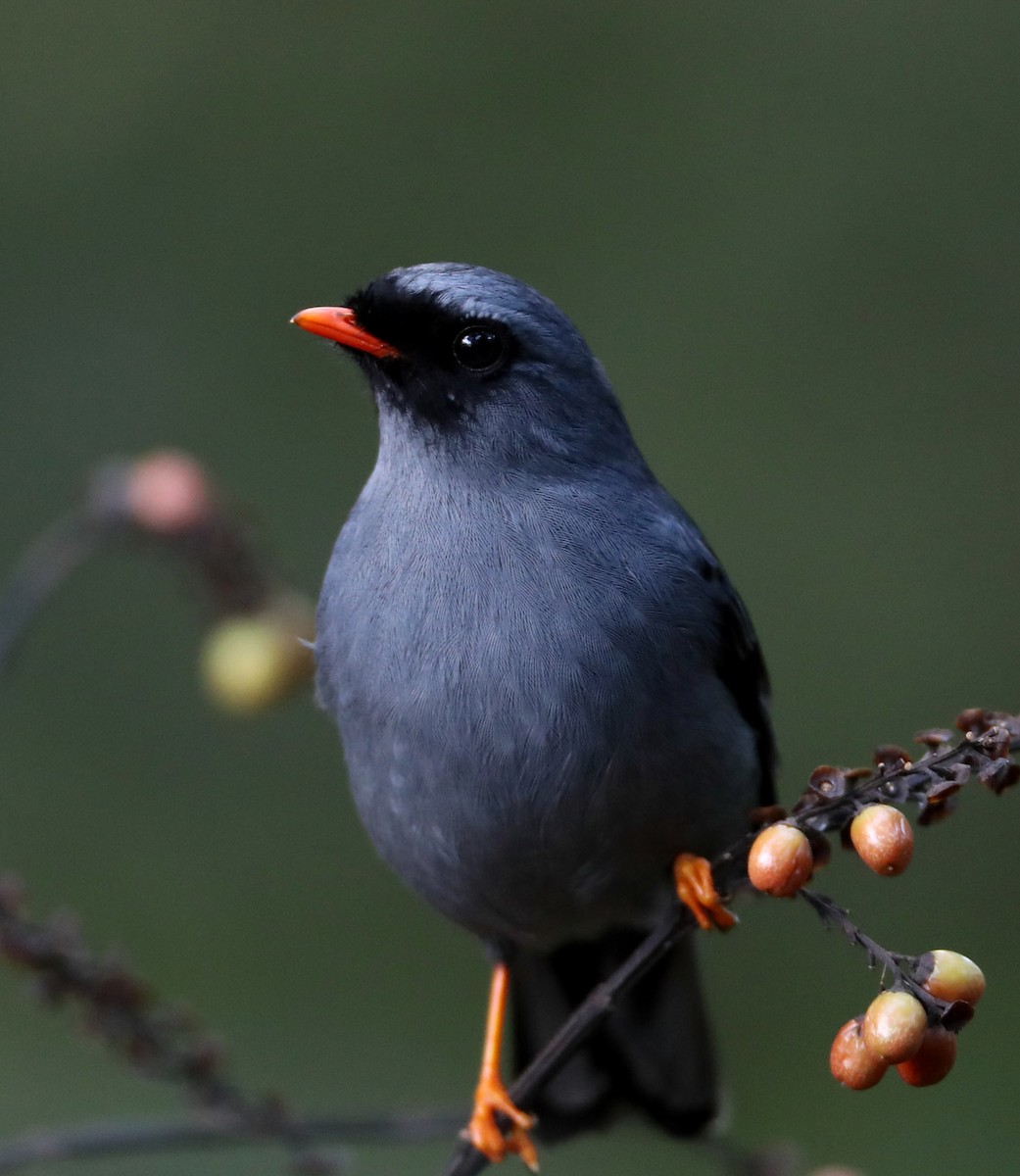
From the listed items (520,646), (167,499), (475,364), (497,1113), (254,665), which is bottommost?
(497,1113)

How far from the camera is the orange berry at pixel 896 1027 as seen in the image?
94.0 inches

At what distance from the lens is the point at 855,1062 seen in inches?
97.0

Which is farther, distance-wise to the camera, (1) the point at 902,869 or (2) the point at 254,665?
(2) the point at 254,665

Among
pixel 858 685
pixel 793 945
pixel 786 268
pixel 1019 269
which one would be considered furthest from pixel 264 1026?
pixel 1019 269

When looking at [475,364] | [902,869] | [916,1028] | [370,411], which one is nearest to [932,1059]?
[916,1028]

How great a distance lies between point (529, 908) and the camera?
11.9 feet

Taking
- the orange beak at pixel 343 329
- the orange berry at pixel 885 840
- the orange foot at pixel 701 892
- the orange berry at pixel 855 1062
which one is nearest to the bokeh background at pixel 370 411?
the orange foot at pixel 701 892

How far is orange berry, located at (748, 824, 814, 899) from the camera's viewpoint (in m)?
2.56

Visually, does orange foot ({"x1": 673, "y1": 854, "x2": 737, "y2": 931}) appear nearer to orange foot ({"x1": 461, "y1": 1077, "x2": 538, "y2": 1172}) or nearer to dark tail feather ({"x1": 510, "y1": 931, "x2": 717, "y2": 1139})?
orange foot ({"x1": 461, "y1": 1077, "x2": 538, "y2": 1172})

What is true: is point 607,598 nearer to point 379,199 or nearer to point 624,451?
point 624,451

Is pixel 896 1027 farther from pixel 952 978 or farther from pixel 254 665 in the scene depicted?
pixel 254 665

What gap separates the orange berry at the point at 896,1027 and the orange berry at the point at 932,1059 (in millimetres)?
34

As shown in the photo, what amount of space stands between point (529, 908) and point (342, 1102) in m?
2.88

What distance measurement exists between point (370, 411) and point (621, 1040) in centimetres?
355
